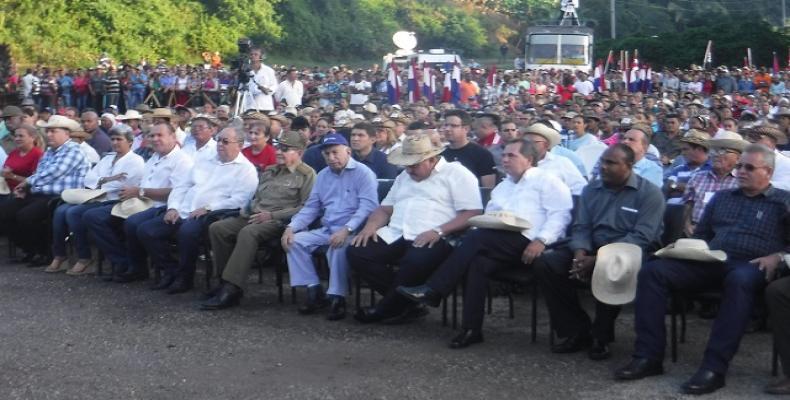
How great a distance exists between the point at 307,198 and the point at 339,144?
0.68 metres

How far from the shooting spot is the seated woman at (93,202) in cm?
1005

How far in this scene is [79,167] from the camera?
10.7 meters

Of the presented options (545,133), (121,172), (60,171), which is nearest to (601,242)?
(545,133)

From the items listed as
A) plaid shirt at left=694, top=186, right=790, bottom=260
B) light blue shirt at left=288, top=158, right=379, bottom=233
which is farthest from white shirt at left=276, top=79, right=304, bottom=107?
plaid shirt at left=694, top=186, right=790, bottom=260

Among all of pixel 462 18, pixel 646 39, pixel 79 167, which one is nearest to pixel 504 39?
pixel 462 18

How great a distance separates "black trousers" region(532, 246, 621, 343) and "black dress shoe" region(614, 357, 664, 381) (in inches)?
21.8

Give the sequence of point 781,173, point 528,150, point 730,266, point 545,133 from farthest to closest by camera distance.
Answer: point 545,133, point 781,173, point 528,150, point 730,266

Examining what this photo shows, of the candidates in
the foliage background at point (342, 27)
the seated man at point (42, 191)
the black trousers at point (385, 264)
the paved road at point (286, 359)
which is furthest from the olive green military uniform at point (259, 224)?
the foliage background at point (342, 27)

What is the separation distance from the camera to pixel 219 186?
9.19 meters

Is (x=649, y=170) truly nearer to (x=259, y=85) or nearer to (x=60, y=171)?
(x=60, y=171)

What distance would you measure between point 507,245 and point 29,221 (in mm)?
5524

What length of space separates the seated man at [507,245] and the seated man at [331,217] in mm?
987

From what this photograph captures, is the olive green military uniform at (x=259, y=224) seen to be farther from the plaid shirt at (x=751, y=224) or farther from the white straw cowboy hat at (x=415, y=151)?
the plaid shirt at (x=751, y=224)

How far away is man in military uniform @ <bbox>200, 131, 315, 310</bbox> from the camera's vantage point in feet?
27.5
